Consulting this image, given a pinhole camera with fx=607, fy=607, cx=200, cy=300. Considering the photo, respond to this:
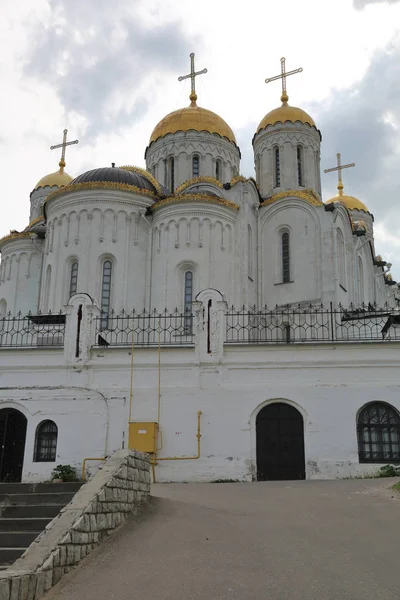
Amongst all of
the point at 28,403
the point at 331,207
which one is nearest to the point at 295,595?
the point at 28,403

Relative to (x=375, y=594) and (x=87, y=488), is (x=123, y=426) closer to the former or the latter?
(x=87, y=488)

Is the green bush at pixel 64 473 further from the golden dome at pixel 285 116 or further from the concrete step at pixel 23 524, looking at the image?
the golden dome at pixel 285 116

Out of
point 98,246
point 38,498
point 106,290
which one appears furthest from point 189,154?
point 38,498

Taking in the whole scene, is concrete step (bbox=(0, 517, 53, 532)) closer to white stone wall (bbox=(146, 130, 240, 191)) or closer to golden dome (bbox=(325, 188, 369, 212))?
white stone wall (bbox=(146, 130, 240, 191))

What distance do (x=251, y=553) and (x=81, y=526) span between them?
7.22ft

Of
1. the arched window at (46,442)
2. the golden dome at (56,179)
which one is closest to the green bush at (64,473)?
the arched window at (46,442)

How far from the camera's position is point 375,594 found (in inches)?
→ 256

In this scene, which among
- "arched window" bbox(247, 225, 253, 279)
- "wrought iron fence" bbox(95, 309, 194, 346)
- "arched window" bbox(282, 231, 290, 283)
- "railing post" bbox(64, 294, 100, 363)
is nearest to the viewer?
"railing post" bbox(64, 294, 100, 363)

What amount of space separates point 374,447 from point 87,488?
7.68 meters

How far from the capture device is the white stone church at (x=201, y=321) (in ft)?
46.6

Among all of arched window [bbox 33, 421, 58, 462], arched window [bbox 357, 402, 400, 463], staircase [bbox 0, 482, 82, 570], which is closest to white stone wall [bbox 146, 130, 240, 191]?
arched window [bbox 33, 421, 58, 462]

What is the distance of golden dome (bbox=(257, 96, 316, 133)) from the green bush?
20.8 meters

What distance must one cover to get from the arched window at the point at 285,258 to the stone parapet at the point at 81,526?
600 inches

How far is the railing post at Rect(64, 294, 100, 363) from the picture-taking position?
1507cm
